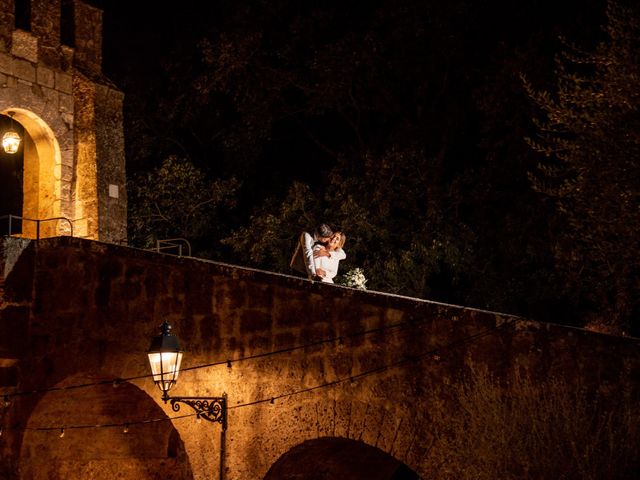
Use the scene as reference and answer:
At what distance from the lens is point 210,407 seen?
8.31 meters

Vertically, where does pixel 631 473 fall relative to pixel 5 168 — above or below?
below

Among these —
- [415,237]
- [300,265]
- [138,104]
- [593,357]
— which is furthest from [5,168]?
→ [593,357]

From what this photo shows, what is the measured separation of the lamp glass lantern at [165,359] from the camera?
7910 mm

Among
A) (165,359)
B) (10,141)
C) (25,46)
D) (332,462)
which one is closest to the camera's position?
(165,359)

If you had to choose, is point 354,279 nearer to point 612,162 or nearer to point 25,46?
point 612,162

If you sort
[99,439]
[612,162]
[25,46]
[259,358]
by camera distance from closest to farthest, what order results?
[259,358]
[612,162]
[99,439]
[25,46]

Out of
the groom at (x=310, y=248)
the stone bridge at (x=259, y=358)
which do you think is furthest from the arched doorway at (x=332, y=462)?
the groom at (x=310, y=248)

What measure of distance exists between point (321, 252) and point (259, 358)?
1.63m

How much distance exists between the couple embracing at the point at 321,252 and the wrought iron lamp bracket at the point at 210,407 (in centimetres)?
176

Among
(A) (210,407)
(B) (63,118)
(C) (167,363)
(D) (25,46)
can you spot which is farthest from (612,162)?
(D) (25,46)

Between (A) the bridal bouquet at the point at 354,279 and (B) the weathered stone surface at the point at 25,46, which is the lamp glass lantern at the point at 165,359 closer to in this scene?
(A) the bridal bouquet at the point at 354,279

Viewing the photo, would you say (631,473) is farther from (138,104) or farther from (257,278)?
(138,104)

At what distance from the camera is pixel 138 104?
1905cm

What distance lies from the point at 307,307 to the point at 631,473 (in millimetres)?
3438
